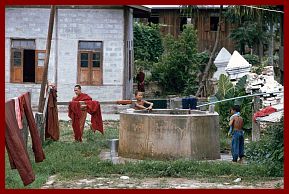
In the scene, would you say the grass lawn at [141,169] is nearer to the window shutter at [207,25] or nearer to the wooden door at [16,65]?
the wooden door at [16,65]

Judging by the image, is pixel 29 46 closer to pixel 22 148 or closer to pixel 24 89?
pixel 24 89

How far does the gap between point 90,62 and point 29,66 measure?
7.82ft

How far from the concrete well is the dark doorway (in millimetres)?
12707

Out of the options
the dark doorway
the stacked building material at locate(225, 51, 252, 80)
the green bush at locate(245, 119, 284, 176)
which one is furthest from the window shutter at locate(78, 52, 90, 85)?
the green bush at locate(245, 119, 284, 176)

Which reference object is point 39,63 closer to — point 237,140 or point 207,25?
point 237,140

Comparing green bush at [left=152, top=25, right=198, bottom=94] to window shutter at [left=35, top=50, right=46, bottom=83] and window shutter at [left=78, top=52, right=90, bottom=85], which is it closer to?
window shutter at [left=78, top=52, right=90, bottom=85]

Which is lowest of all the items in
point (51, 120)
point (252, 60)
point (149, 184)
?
point (149, 184)

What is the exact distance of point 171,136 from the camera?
561 inches

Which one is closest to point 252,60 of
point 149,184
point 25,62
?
point 25,62

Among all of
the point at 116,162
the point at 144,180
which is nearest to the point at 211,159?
the point at 116,162

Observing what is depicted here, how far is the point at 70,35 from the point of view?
26422mm

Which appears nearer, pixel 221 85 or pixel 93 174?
pixel 93 174

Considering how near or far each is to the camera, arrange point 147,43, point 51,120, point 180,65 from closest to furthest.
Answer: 1. point 51,120
2. point 180,65
3. point 147,43

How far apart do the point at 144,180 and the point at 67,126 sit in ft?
32.3
